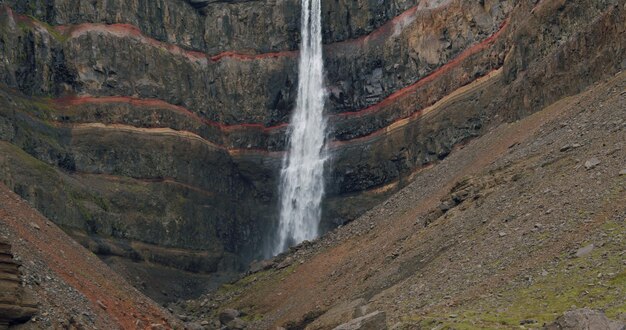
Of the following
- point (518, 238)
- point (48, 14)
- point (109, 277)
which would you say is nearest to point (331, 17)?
point (48, 14)

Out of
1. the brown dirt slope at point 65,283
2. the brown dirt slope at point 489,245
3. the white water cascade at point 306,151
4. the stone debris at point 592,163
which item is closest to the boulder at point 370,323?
the brown dirt slope at point 489,245

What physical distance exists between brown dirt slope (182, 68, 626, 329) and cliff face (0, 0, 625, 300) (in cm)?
931

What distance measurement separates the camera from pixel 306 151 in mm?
78750

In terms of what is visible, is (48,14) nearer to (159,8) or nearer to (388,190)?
(159,8)

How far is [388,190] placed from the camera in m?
70.5

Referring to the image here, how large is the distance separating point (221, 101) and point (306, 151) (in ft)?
35.5

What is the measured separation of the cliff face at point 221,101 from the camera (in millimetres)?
62125

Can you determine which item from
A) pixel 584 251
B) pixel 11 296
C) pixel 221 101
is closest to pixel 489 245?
pixel 584 251

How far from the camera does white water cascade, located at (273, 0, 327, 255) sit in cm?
7450

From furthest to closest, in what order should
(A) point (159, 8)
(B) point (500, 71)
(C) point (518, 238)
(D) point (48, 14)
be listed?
1. (A) point (159, 8)
2. (D) point (48, 14)
3. (B) point (500, 71)
4. (C) point (518, 238)

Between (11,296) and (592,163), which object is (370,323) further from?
(592,163)

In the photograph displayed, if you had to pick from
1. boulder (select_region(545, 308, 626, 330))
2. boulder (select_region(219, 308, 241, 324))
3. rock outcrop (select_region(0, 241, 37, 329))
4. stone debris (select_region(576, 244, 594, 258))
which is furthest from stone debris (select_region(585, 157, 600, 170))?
boulder (select_region(219, 308, 241, 324))

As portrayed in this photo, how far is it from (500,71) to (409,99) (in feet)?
40.0

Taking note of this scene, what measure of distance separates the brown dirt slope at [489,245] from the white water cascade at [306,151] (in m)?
14.7
